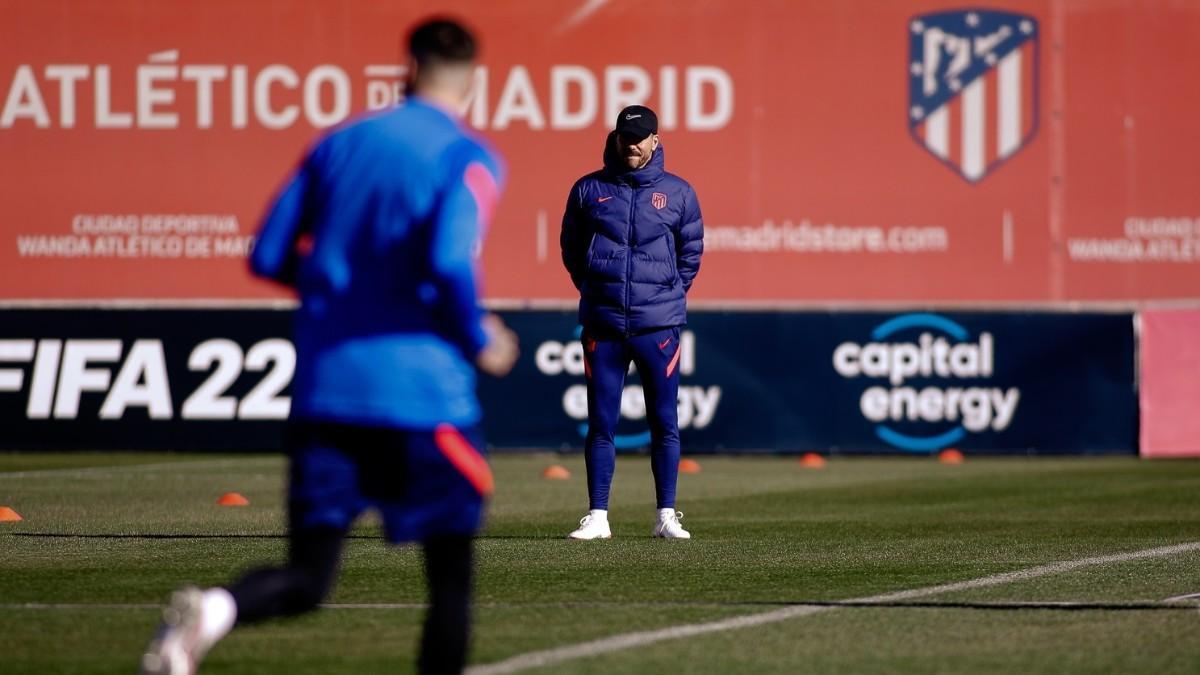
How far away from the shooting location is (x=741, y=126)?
21.7 metres

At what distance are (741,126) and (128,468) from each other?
316 inches

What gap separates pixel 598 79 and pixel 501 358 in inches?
666

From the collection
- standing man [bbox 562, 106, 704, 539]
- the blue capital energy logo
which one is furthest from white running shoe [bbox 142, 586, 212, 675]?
the blue capital energy logo

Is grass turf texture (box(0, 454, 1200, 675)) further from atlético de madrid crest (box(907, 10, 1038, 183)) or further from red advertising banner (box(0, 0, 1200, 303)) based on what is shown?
atlético de madrid crest (box(907, 10, 1038, 183))

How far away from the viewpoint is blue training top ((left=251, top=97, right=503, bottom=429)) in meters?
4.90

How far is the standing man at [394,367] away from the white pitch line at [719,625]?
0.96 metres

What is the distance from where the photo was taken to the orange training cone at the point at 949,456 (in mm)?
17609

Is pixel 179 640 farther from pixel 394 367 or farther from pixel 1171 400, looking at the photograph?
pixel 1171 400

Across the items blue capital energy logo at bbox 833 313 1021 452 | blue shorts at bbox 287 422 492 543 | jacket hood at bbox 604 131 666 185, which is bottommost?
blue capital energy logo at bbox 833 313 1021 452

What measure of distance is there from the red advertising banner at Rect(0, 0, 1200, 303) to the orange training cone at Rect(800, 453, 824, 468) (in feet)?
12.8

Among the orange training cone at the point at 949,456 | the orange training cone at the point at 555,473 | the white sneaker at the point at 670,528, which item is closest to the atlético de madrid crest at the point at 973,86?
the orange training cone at the point at 949,456

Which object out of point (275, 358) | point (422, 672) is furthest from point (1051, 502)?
point (422, 672)

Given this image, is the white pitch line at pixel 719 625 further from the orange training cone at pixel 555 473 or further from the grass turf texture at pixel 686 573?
the orange training cone at pixel 555 473

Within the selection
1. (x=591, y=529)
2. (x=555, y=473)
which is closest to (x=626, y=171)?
(x=591, y=529)
